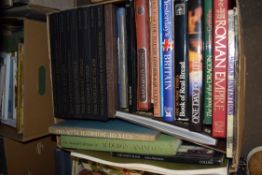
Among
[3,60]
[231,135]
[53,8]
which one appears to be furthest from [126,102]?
[3,60]

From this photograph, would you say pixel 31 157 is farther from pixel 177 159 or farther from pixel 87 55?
pixel 177 159

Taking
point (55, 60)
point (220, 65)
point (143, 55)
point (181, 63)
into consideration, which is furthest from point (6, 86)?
point (220, 65)

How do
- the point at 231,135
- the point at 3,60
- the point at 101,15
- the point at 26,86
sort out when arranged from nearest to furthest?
the point at 231,135, the point at 101,15, the point at 26,86, the point at 3,60

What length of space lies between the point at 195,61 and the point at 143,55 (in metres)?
0.16

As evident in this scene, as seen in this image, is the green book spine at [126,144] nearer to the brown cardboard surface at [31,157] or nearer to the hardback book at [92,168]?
the hardback book at [92,168]

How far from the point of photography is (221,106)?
27.6 inches

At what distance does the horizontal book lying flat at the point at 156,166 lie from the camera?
0.71 metres

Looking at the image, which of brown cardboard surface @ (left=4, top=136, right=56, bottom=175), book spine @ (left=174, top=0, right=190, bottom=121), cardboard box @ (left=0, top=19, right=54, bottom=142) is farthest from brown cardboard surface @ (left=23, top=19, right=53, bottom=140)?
book spine @ (left=174, top=0, right=190, bottom=121)

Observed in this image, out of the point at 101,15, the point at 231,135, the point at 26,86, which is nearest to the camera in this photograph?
the point at 231,135

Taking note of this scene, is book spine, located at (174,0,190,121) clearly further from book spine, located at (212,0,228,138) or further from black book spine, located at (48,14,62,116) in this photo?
black book spine, located at (48,14,62,116)

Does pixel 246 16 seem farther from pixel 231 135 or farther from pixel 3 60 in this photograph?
pixel 3 60

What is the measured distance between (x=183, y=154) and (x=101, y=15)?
0.51 metres

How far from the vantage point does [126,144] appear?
802 mm

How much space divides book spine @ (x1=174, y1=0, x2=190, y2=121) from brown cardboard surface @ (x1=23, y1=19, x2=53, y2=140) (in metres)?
0.57
